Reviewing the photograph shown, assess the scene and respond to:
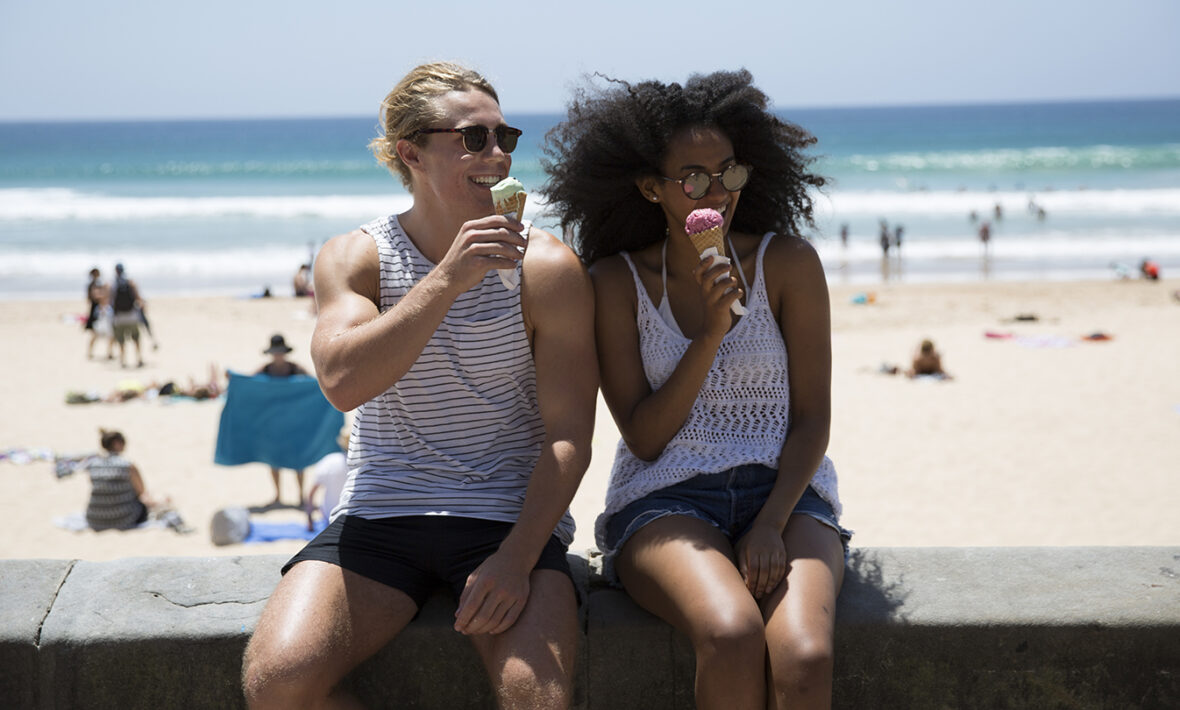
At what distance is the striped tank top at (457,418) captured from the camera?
2.59 metres

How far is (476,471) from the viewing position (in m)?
2.59

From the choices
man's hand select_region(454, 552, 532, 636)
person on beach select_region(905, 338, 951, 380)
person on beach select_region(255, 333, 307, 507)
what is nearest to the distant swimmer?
person on beach select_region(905, 338, 951, 380)

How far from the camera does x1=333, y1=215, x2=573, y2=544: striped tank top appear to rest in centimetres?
259

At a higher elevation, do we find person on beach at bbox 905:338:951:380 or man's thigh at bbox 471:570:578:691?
man's thigh at bbox 471:570:578:691

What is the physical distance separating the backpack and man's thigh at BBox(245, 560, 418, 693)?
545 inches

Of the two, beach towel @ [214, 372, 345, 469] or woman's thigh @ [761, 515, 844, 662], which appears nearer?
woman's thigh @ [761, 515, 844, 662]

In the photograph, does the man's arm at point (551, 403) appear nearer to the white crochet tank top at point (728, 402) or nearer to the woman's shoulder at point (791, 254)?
the white crochet tank top at point (728, 402)

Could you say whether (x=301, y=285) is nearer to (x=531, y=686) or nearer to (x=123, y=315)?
(x=123, y=315)

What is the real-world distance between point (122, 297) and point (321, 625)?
14173 mm

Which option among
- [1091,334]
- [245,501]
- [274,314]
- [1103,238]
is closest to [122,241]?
[274,314]

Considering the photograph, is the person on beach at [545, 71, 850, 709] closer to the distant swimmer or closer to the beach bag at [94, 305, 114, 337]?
the beach bag at [94, 305, 114, 337]

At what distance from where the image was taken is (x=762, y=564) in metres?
2.37

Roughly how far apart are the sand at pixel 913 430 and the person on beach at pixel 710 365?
5039 millimetres

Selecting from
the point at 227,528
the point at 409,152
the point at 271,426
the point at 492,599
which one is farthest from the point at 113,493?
the point at 492,599
